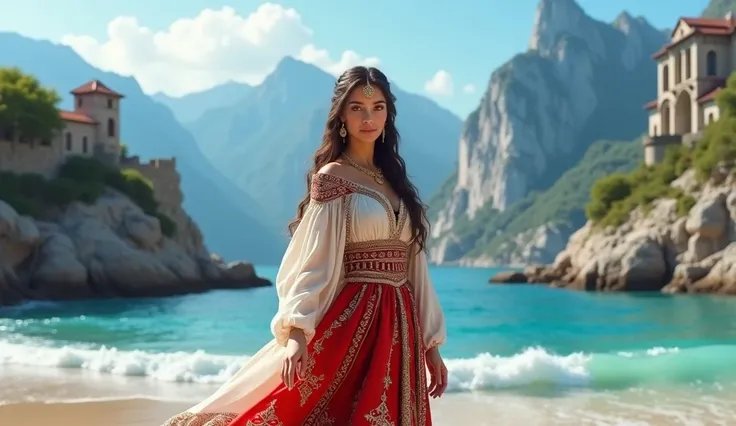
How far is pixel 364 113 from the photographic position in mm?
3504

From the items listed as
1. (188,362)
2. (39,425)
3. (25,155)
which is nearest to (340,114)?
(39,425)

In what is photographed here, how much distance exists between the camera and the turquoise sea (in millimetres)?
9852

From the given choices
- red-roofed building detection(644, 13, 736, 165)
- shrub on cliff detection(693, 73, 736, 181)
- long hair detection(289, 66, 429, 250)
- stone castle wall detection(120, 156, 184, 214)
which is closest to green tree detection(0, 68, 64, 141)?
stone castle wall detection(120, 156, 184, 214)

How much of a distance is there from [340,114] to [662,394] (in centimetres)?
753

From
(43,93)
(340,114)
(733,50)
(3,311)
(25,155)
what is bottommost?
(3,311)

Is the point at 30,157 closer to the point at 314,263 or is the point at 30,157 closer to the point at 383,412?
the point at 314,263

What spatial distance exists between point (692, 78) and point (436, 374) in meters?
49.1

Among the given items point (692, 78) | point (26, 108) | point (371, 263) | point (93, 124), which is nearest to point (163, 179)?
point (93, 124)

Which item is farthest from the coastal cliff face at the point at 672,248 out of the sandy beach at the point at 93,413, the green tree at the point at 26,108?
the sandy beach at the point at 93,413

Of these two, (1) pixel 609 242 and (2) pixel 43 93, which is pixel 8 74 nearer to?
(2) pixel 43 93

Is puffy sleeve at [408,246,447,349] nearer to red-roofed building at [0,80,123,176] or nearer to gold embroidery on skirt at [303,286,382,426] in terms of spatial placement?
gold embroidery on skirt at [303,286,382,426]

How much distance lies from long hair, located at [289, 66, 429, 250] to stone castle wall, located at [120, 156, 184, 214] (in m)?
45.1

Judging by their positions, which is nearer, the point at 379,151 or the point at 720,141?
the point at 379,151

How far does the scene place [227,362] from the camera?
1265 cm
